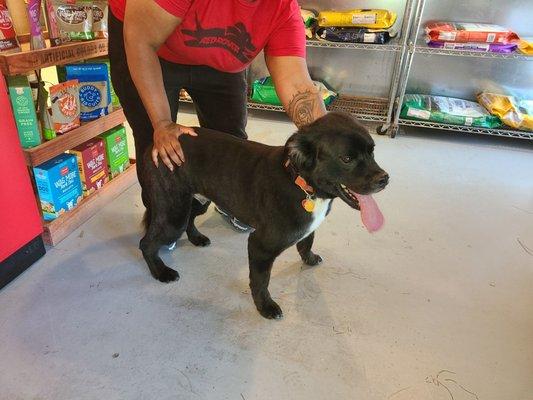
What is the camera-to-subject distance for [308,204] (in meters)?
1.16

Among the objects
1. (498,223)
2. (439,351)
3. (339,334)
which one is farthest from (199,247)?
(498,223)

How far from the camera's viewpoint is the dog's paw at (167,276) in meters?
1.53

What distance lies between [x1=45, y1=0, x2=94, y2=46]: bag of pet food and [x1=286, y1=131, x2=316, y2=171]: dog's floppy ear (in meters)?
1.22

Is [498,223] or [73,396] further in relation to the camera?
[498,223]

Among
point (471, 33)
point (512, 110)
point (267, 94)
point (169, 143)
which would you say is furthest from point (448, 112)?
point (169, 143)

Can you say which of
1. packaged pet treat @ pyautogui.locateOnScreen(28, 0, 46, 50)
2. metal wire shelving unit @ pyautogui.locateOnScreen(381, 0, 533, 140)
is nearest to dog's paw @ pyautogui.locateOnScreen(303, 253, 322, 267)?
packaged pet treat @ pyautogui.locateOnScreen(28, 0, 46, 50)

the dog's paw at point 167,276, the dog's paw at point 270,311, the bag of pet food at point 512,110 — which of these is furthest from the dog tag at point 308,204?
the bag of pet food at point 512,110

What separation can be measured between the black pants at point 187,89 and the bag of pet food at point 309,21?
1588 millimetres

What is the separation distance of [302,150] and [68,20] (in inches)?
51.0

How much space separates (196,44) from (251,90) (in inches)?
82.2

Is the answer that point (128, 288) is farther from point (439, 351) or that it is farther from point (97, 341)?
point (439, 351)

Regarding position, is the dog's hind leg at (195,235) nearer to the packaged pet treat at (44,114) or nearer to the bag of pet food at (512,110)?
the packaged pet treat at (44,114)

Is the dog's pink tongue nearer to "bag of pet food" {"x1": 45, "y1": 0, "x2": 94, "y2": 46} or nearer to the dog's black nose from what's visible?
the dog's black nose

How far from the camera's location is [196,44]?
131cm
